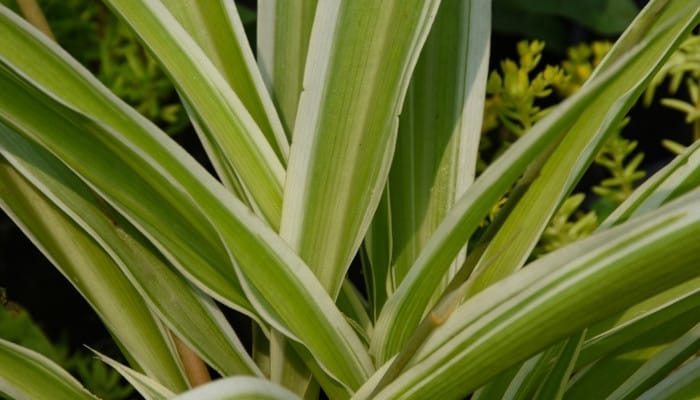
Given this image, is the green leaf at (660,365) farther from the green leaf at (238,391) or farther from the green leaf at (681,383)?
the green leaf at (238,391)

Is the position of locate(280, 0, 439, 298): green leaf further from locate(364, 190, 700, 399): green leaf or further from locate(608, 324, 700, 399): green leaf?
locate(608, 324, 700, 399): green leaf

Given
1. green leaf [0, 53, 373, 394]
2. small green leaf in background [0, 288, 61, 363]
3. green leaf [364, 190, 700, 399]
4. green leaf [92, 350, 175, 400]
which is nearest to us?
green leaf [364, 190, 700, 399]

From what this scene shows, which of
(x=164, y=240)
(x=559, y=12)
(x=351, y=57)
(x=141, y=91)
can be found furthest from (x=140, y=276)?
(x=559, y=12)

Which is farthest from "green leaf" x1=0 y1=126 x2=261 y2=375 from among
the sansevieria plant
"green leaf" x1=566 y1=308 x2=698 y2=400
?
"green leaf" x1=566 y1=308 x2=698 y2=400

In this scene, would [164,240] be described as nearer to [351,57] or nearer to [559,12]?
[351,57]

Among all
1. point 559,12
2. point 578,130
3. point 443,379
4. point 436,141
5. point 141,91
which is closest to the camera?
point 443,379

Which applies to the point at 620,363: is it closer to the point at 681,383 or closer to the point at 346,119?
the point at 681,383

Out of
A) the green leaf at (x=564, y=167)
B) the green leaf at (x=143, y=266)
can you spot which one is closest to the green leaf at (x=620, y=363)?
the green leaf at (x=564, y=167)

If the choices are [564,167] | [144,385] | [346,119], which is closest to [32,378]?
[144,385]
